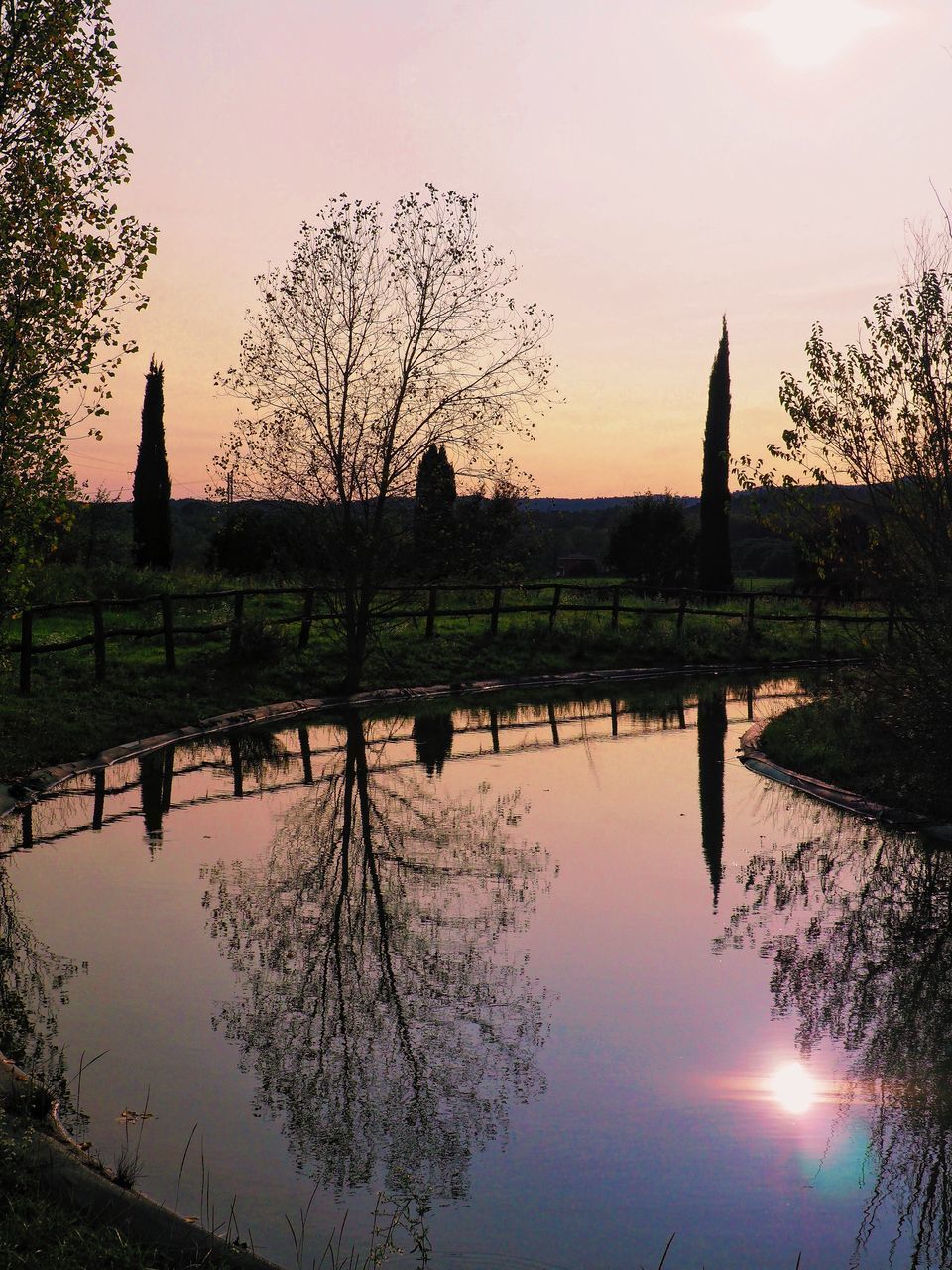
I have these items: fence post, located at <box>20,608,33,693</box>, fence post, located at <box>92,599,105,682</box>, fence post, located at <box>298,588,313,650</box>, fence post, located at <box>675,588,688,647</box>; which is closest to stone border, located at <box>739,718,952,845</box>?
fence post, located at <box>92,599,105,682</box>

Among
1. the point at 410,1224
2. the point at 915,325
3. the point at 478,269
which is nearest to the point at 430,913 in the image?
the point at 410,1224

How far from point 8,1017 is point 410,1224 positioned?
11.6ft

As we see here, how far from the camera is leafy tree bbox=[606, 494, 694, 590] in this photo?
2606 inches

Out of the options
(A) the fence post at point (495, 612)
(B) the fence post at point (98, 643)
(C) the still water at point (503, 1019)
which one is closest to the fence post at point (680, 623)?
(A) the fence post at point (495, 612)

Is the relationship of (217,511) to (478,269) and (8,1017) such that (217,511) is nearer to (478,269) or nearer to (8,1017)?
(478,269)

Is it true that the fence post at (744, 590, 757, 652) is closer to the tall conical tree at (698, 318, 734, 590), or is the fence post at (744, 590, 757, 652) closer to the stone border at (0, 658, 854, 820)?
the stone border at (0, 658, 854, 820)

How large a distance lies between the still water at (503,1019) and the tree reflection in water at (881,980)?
3 cm

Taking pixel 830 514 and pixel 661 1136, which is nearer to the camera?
pixel 661 1136

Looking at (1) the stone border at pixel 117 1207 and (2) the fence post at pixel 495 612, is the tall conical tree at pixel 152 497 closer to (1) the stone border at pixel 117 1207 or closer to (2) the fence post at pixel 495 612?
(2) the fence post at pixel 495 612

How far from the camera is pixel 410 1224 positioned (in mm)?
5352

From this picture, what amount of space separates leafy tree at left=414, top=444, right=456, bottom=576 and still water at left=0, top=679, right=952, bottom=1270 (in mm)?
10930

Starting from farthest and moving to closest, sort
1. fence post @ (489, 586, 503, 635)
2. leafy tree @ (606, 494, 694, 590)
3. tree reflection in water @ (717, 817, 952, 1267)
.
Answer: leafy tree @ (606, 494, 694, 590) → fence post @ (489, 586, 503, 635) → tree reflection in water @ (717, 817, 952, 1267)

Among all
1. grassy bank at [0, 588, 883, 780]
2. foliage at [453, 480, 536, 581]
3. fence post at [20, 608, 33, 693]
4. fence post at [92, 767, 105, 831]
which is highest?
foliage at [453, 480, 536, 581]

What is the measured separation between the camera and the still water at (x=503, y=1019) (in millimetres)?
5559
